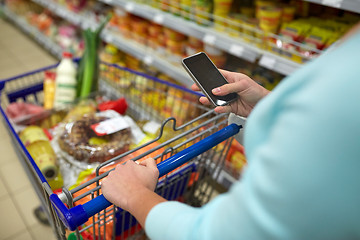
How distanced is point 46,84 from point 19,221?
2.78 ft

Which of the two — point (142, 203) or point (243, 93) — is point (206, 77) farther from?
point (142, 203)

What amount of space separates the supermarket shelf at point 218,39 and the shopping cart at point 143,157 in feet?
1.32

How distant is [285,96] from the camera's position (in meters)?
0.35

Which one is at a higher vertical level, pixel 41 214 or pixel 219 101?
pixel 219 101

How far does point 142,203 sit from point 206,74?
1.57 ft

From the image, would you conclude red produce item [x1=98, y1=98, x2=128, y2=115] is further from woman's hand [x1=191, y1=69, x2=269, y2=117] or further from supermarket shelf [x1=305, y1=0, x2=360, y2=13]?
supermarket shelf [x1=305, y1=0, x2=360, y2=13]

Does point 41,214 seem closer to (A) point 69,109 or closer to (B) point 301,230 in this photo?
(A) point 69,109

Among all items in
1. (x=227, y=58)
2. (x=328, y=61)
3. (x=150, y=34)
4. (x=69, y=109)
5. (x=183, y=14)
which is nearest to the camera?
(x=328, y=61)

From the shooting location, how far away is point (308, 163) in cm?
32

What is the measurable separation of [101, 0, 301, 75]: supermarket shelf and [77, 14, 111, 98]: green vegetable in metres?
0.48

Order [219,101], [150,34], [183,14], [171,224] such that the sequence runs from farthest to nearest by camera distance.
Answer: [150,34] → [183,14] → [219,101] → [171,224]

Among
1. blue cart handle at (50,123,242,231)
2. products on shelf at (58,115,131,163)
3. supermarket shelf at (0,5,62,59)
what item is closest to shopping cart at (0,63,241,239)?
blue cart handle at (50,123,242,231)

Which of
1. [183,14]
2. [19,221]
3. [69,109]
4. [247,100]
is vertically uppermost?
[183,14]

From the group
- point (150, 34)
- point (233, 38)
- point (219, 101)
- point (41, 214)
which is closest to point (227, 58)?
point (233, 38)
